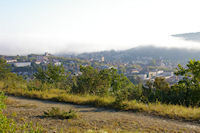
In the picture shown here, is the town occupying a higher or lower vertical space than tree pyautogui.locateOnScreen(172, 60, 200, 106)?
lower

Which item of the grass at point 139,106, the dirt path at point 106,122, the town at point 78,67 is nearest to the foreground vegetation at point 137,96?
the grass at point 139,106

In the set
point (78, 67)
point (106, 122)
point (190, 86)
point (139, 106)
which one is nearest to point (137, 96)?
point (139, 106)

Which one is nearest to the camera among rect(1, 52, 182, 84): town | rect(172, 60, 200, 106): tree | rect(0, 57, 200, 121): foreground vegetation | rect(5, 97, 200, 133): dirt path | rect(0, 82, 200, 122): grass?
rect(5, 97, 200, 133): dirt path

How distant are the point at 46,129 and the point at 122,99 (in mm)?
2718

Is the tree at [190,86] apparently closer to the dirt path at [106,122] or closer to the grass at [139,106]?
the grass at [139,106]

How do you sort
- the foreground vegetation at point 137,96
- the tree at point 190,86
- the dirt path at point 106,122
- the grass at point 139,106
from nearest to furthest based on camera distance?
the dirt path at point 106,122, the grass at point 139,106, the foreground vegetation at point 137,96, the tree at point 190,86

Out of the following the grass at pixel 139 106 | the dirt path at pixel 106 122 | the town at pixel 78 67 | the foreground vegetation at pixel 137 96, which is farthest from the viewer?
the town at pixel 78 67

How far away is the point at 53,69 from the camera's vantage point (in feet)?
44.4

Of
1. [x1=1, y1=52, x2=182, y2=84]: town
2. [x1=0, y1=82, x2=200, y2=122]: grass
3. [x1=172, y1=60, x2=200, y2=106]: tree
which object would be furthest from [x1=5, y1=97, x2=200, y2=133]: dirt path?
[x1=1, y1=52, x2=182, y2=84]: town

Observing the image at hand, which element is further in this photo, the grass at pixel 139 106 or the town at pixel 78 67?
the town at pixel 78 67

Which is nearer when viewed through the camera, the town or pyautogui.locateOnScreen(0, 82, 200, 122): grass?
pyautogui.locateOnScreen(0, 82, 200, 122): grass

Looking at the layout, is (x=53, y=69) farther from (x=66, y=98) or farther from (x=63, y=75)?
(x=66, y=98)

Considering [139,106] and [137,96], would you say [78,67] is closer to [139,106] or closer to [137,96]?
[137,96]

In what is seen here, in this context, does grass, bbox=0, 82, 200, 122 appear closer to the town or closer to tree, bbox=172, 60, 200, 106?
tree, bbox=172, 60, 200, 106
